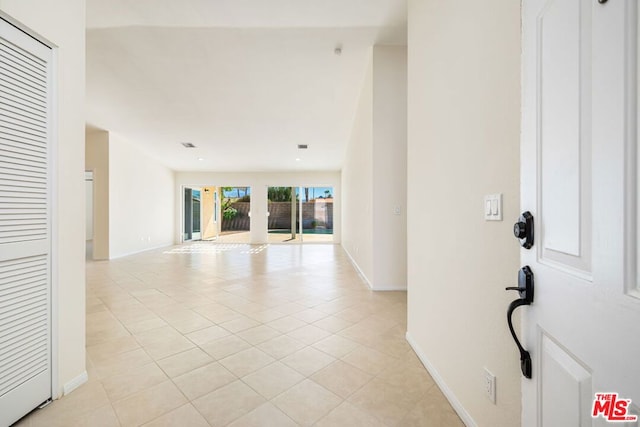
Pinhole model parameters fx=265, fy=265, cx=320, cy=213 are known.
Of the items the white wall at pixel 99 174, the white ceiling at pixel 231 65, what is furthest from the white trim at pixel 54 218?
the white wall at pixel 99 174

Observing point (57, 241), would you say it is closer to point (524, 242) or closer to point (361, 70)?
point (524, 242)

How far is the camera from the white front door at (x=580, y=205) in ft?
1.63

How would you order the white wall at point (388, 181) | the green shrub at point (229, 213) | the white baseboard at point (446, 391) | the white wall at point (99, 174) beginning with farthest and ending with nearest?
the green shrub at point (229, 213) → the white wall at point (99, 174) → the white wall at point (388, 181) → the white baseboard at point (446, 391)

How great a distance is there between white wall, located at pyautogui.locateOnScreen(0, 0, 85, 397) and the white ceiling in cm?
124

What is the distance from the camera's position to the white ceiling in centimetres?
266

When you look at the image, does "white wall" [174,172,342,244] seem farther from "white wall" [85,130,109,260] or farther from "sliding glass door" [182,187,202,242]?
"white wall" [85,130,109,260]

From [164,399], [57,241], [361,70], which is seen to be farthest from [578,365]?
[361,70]

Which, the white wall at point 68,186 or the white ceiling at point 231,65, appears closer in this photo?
the white wall at point 68,186

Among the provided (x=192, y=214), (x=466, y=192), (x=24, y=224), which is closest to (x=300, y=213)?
(x=192, y=214)

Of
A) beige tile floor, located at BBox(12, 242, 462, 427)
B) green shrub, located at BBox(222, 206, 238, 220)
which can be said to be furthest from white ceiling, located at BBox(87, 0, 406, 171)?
green shrub, located at BBox(222, 206, 238, 220)

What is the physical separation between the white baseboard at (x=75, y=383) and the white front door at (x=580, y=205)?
7.84ft

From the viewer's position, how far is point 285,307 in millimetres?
3096

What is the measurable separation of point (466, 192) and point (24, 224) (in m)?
2.37

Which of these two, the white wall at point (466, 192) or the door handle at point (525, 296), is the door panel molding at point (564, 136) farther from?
the white wall at point (466, 192)
